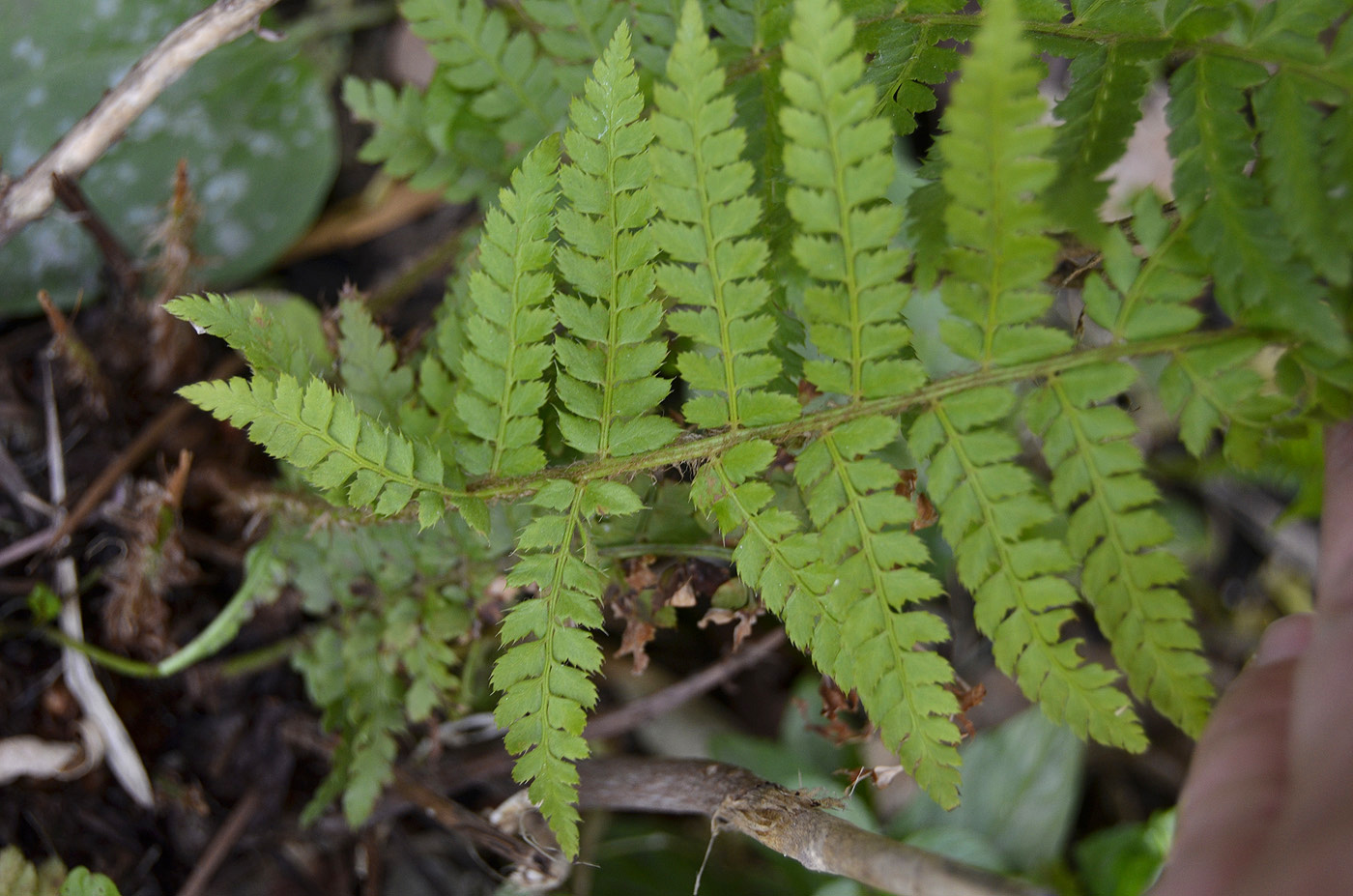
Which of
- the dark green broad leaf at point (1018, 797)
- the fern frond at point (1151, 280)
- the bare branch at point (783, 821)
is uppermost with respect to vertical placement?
the fern frond at point (1151, 280)

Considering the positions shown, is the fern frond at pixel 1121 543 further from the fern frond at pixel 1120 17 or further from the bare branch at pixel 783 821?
the fern frond at pixel 1120 17

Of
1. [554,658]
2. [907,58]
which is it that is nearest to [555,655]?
[554,658]

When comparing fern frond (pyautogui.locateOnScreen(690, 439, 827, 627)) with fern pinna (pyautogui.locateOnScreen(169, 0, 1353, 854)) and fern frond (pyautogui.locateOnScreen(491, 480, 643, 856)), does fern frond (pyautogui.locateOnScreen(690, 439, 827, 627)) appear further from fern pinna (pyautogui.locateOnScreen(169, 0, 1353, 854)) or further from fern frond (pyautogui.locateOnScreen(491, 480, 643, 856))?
fern frond (pyautogui.locateOnScreen(491, 480, 643, 856))

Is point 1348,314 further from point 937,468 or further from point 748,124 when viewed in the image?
point 748,124

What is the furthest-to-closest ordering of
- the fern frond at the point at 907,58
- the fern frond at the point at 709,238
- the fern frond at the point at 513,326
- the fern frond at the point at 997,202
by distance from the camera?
the fern frond at the point at 907,58, the fern frond at the point at 513,326, the fern frond at the point at 709,238, the fern frond at the point at 997,202

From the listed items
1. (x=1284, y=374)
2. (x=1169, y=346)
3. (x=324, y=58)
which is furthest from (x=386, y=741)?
(x=324, y=58)

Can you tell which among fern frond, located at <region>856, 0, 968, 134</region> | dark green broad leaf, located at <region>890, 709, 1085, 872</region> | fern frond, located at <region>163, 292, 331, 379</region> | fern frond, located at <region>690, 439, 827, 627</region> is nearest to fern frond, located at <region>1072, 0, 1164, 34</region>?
fern frond, located at <region>856, 0, 968, 134</region>

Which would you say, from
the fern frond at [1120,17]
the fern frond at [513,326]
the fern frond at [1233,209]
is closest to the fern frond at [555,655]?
the fern frond at [513,326]

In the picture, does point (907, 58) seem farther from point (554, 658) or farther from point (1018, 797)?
point (1018, 797)
